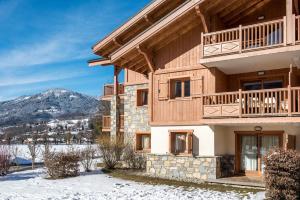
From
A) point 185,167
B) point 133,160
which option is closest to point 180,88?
point 185,167

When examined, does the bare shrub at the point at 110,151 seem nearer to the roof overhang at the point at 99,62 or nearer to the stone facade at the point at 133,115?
the stone facade at the point at 133,115

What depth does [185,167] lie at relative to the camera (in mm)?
15062

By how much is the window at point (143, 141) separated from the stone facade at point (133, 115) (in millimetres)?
316

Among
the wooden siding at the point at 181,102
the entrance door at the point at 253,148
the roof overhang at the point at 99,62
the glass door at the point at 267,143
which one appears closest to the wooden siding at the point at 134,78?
the roof overhang at the point at 99,62

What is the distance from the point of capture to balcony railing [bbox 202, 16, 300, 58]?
13.0 meters

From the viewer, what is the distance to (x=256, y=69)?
15094 millimetres

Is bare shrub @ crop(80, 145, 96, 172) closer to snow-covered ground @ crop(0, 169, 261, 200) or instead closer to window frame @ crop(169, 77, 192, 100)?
snow-covered ground @ crop(0, 169, 261, 200)

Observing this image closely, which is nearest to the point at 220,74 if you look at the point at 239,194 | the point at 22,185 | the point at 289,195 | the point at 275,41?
the point at 275,41

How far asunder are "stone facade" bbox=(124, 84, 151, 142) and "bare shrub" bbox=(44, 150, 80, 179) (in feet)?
23.8

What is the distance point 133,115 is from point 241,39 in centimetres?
1124

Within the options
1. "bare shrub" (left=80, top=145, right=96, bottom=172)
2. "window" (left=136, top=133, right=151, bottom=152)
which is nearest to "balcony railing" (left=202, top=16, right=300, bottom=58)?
"bare shrub" (left=80, top=145, right=96, bottom=172)

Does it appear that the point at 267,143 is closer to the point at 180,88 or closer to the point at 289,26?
the point at 180,88

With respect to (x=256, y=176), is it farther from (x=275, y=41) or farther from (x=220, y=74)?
(x=275, y=41)

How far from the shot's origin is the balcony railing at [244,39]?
1302 cm
